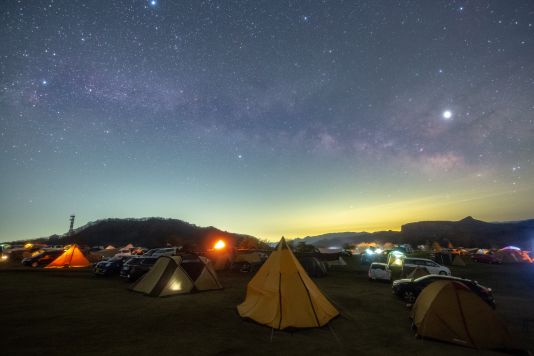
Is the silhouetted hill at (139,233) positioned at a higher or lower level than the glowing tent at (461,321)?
higher

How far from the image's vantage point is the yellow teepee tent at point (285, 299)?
832 cm

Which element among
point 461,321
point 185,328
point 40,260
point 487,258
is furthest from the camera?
point 487,258

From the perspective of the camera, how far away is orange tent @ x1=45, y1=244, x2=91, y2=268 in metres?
26.6

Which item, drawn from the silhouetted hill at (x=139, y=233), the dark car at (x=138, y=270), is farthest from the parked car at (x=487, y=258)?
the silhouetted hill at (x=139, y=233)

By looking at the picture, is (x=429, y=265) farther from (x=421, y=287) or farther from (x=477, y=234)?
(x=477, y=234)

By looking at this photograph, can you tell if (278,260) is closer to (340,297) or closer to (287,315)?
(287,315)

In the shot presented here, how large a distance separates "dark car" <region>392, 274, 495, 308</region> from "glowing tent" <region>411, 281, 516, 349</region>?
16.4 feet

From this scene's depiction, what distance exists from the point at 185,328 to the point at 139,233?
137565 mm

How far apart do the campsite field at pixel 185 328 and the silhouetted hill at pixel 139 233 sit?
106m

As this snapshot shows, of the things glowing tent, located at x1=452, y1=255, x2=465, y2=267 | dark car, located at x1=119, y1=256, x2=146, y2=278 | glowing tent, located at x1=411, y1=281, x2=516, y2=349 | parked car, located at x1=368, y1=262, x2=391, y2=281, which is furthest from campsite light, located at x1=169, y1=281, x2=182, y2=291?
glowing tent, located at x1=452, y1=255, x2=465, y2=267

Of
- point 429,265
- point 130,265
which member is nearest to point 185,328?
point 130,265

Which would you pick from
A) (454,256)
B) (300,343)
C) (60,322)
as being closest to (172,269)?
(60,322)

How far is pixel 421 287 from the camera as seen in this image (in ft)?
42.0

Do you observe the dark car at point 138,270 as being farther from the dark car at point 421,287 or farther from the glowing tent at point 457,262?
the glowing tent at point 457,262
